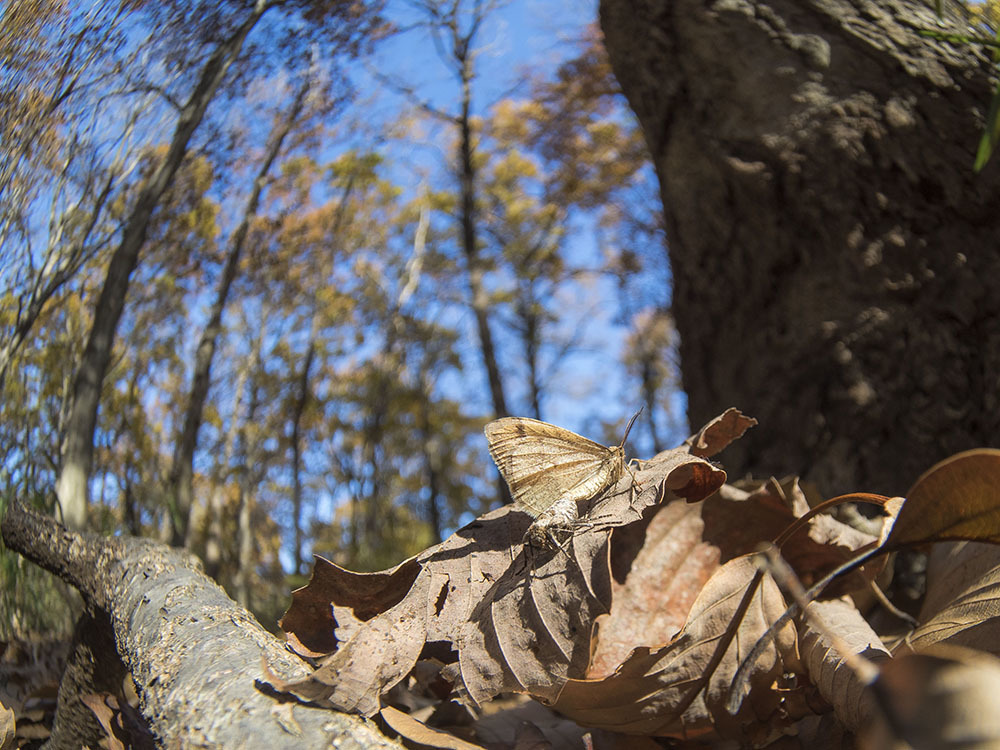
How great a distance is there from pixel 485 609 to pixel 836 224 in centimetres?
110

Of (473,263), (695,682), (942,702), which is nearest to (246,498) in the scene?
(695,682)

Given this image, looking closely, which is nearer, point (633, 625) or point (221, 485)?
point (633, 625)

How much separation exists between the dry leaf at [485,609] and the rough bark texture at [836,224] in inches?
28.4

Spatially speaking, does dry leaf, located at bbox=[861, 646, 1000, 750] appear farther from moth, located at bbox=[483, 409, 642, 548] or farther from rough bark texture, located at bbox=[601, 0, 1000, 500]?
rough bark texture, located at bbox=[601, 0, 1000, 500]

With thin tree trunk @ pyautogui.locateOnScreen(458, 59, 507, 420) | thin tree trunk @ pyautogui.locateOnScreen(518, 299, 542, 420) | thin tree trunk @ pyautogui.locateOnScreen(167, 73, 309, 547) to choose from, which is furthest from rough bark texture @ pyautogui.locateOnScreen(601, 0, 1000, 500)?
thin tree trunk @ pyautogui.locateOnScreen(518, 299, 542, 420)

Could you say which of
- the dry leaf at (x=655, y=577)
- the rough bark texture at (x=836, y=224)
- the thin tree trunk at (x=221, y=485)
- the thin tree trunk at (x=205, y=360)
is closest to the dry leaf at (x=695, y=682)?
the dry leaf at (x=655, y=577)

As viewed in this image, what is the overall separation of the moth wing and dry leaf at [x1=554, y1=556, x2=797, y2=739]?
0.66ft

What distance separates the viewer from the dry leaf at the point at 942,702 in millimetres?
292

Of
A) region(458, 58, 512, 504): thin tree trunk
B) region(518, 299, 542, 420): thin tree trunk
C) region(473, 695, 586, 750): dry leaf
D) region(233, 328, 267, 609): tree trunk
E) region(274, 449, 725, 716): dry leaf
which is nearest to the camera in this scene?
region(274, 449, 725, 716): dry leaf

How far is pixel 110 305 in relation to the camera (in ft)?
3.94

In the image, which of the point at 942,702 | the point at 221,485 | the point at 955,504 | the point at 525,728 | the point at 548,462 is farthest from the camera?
the point at 221,485

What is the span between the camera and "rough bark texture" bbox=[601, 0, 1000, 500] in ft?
4.28

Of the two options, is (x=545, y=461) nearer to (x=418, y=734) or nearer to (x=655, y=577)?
(x=655, y=577)

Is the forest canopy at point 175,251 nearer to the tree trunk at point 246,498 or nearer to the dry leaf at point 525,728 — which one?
the tree trunk at point 246,498
